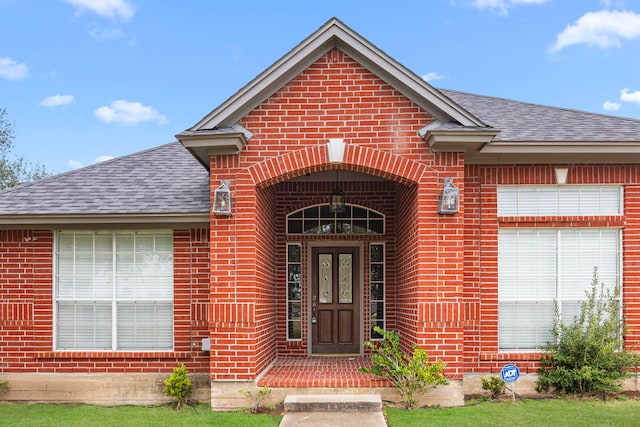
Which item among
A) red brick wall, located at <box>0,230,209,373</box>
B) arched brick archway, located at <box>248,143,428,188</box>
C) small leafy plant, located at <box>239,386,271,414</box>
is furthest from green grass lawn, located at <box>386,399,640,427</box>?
red brick wall, located at <box>0,230,209,373</box>

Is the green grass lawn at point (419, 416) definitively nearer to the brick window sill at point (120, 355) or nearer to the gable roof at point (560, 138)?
the brick window sill at point (120, 355)

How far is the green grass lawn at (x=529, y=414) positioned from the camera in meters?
7.65

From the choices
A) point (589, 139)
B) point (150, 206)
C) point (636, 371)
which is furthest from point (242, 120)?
point (636, 371)

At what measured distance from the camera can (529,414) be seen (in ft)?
26.6

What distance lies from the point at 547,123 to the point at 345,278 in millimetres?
4725

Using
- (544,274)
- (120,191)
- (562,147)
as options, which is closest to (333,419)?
(544,274)

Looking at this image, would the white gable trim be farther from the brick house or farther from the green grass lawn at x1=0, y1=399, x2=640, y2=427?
the green grass lawn at x1=0, y1=399, x2=640, y2=427

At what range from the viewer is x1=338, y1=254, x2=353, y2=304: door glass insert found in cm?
1199

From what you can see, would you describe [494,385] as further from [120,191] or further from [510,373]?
[120,191]

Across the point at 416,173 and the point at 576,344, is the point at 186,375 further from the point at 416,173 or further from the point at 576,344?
the point at 576,344

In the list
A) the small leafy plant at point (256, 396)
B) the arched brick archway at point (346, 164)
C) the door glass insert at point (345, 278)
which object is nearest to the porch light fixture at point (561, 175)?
the arched brick archway at point (346, 164)

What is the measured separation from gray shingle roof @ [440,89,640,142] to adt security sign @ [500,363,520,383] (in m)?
3.40

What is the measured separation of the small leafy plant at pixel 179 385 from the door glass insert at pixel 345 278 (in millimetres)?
3831

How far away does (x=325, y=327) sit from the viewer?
11945 mm
